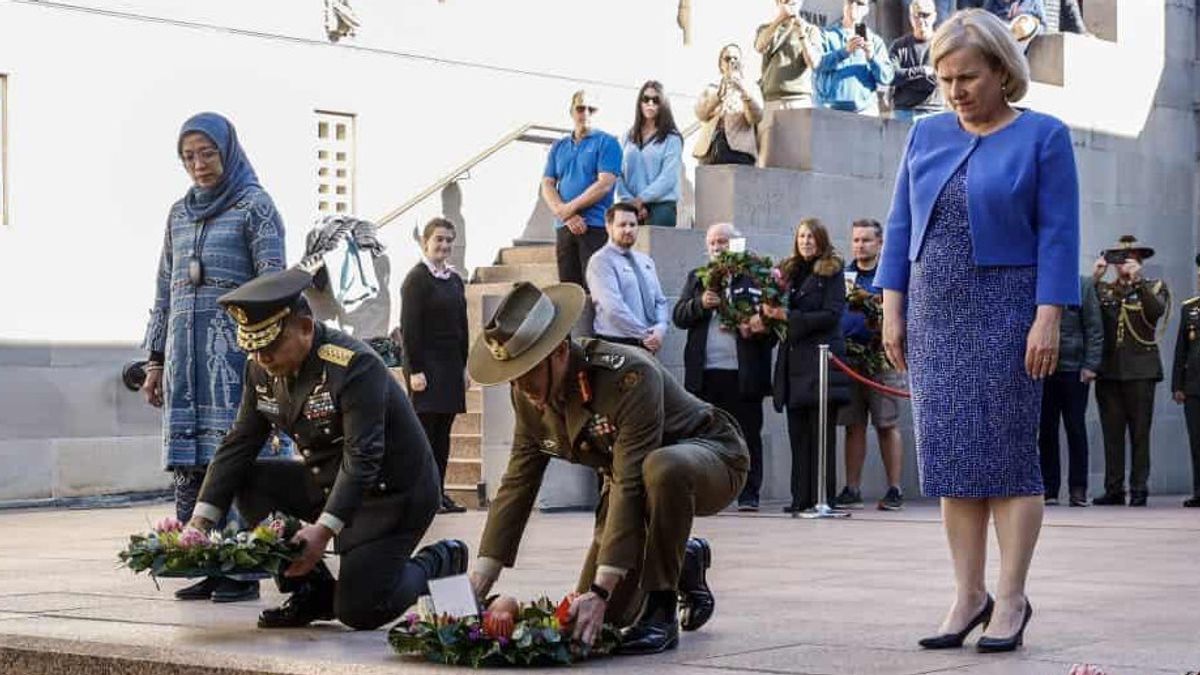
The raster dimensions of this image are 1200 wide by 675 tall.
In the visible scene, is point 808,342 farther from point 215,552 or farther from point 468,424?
point 215,552

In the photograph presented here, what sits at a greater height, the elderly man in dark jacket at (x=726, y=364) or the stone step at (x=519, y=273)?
the stone step at (x=519, y=273)

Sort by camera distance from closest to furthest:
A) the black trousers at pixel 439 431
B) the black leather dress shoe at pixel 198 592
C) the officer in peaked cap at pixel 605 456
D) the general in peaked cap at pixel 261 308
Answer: the officer in peaked cap at pixel 605 456, the general in peaked cap at pixel 261 308, the black leather dress shoe at pixel 198 592, the black trousers at pixel 439 431

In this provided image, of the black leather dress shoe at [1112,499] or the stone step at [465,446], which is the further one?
the black leather dress shoe at [1112,499]

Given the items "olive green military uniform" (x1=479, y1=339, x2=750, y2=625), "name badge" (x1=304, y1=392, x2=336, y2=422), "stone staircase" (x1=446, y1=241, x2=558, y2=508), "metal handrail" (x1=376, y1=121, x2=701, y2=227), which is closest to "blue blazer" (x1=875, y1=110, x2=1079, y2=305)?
"olive green military uniform" (x1=479, y1=339, x2=750, y2=625)

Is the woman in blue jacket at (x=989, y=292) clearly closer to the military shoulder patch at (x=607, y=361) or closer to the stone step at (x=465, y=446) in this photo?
the military shoulder patch at (x=607, y=361)

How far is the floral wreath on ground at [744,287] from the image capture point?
53.1 ft

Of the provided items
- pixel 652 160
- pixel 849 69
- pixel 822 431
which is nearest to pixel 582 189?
pixel 652 160

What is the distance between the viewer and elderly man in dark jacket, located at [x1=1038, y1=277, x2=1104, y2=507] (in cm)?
1803

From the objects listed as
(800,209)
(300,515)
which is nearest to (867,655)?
(300,515)

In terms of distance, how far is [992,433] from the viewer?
774 centimetres

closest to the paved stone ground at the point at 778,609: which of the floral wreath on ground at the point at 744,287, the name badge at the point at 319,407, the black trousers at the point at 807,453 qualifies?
the name badge at the point at 319,407

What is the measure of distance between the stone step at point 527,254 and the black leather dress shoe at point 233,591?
33.5 feet

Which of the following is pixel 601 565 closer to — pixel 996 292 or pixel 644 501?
pixel 644 501

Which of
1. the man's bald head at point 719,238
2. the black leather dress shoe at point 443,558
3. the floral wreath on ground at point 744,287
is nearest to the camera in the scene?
the black leather dress shoe at point 443,558
